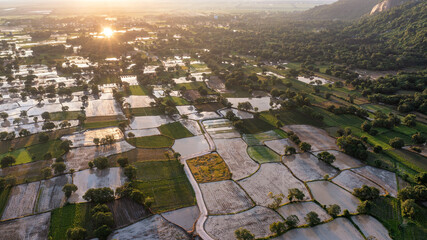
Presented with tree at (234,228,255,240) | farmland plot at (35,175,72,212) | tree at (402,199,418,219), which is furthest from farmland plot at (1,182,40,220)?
tree at (402,199,418,219)

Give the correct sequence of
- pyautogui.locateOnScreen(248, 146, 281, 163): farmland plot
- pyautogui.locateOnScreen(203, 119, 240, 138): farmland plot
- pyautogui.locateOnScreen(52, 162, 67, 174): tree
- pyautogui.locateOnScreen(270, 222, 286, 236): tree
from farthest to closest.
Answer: pyautogui.locateOnScreen(203, 119, 240, 138): farmland plot → pyautogui.locateOnScreen(248, 146, 281, 163): farmland plot → pyautogui.locateOnScreen(52, 162, 67, 174): tree → pyautogui.locateOnScreen(270, 222, 286, 236): tree

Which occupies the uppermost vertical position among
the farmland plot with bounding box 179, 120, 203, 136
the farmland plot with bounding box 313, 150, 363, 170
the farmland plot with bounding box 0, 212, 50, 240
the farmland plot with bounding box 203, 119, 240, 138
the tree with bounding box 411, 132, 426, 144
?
the tree with bounding box 411, 132, 426, 144

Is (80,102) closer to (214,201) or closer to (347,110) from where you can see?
(214,201)

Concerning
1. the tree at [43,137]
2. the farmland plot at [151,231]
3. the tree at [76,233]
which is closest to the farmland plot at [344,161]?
the farmland plot at [151,231]

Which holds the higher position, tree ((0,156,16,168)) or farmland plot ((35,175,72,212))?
tree ((0,156,16,168))

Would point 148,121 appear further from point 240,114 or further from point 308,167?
point 308,167

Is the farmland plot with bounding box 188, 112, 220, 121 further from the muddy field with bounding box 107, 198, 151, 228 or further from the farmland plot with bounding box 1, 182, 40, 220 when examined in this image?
the farmland plot with bounding box 1, 182, 40, 220
